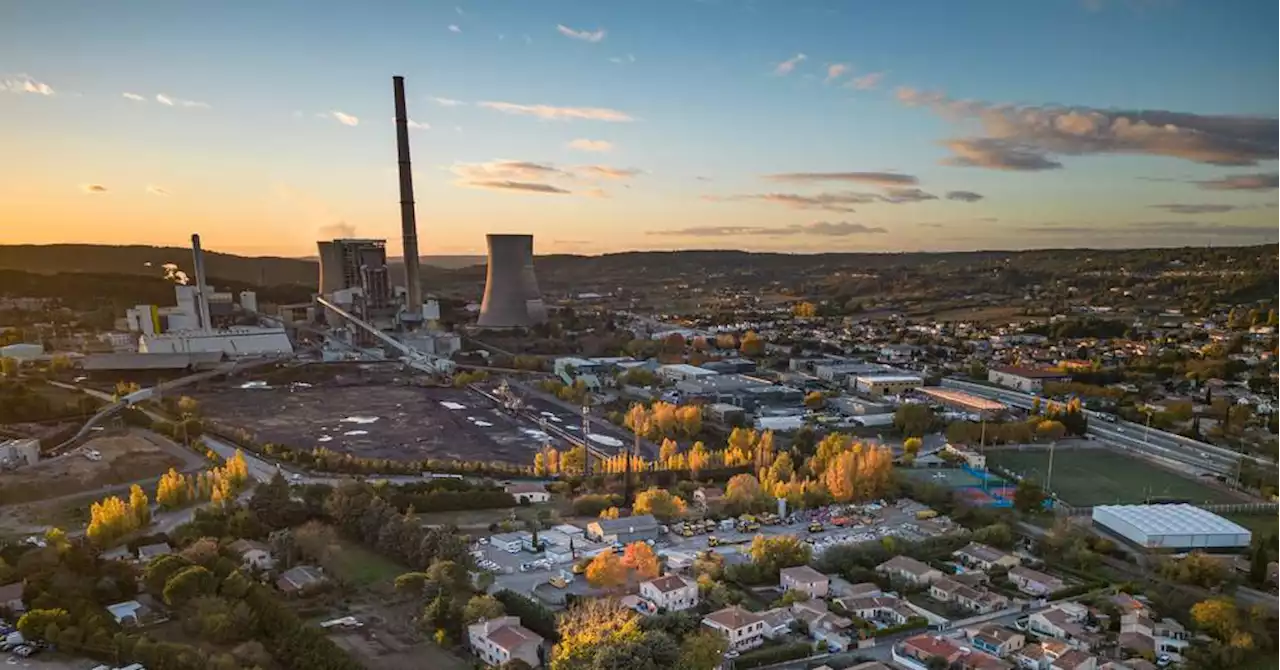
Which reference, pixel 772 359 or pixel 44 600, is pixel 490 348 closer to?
pixel 772 359

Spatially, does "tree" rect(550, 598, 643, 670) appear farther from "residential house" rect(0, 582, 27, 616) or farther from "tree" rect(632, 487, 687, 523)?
"residential house" rect(0, 582, 27, 616)

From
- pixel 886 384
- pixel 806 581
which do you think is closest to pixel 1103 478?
Result: pixel 886 384

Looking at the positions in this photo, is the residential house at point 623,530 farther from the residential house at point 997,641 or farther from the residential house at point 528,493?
the residential house at point 997,641

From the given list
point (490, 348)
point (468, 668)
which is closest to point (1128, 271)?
point (490, 348)

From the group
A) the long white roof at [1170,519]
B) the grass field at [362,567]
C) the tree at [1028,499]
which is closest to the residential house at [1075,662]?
the long white roof at [1170,519]

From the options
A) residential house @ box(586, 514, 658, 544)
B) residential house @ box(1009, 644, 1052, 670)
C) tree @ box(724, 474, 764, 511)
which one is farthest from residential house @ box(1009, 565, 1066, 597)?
residential house @ box(586, 514, 658, 544)
